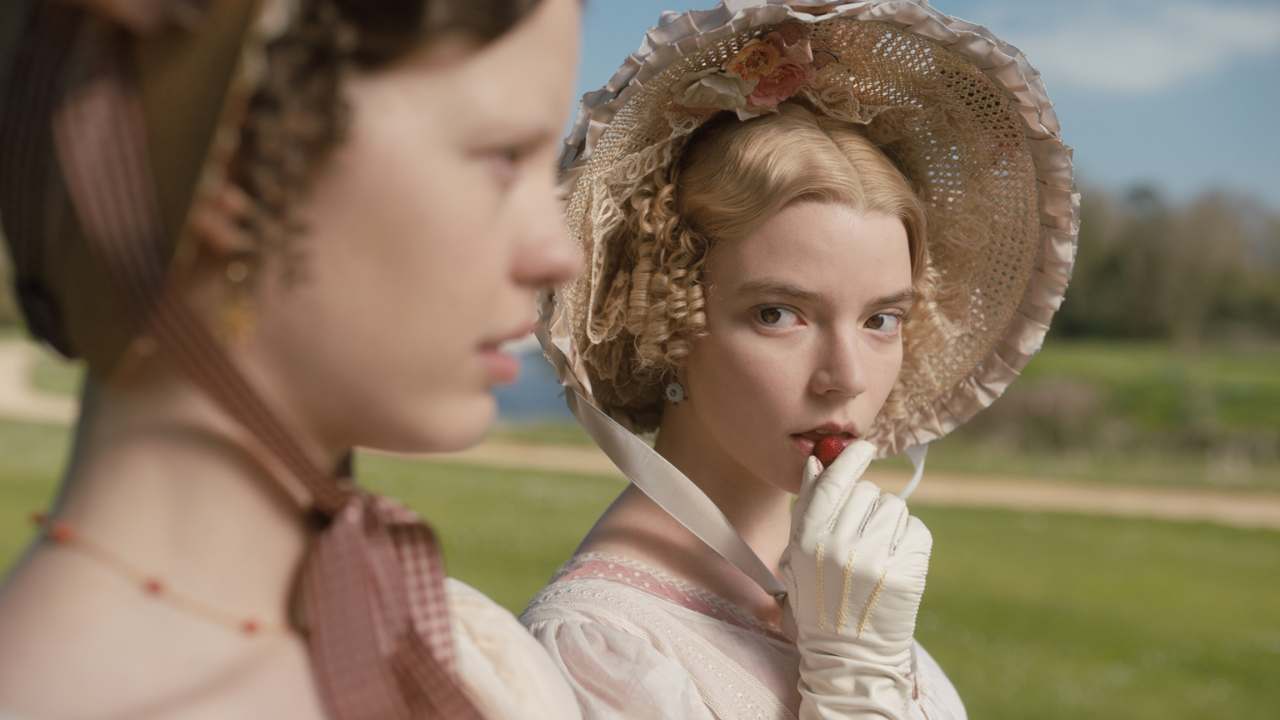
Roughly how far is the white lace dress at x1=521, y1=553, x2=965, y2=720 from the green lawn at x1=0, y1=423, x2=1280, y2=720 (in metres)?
4.89

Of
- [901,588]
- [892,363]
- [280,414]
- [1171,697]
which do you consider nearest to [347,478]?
[280,414]

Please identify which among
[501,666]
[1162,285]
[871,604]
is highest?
[501,666]

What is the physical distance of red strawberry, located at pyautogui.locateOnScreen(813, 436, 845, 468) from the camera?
1.76 metres

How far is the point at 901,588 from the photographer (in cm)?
165

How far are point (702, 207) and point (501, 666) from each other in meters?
0.86

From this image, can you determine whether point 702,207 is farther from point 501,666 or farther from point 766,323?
point 501,666

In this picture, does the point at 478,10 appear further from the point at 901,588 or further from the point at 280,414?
the point at 901,588

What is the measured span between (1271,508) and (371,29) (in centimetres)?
1314

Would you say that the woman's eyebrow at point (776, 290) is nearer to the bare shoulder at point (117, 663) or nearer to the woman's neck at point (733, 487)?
the woman's neck at point (733, 487)

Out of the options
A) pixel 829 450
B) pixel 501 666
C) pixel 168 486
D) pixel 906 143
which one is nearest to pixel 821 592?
pixel 829 450

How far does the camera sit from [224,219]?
2.97 feet

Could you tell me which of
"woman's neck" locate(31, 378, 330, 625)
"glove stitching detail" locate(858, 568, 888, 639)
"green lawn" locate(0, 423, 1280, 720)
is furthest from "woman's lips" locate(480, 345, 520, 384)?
"green lawn" locate(0, 423, 1280, 720)

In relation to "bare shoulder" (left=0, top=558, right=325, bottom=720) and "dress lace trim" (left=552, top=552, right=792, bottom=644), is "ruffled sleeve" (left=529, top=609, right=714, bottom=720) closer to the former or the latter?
"dress lace trim" (left=552, top=552, right=792, bottom=644)

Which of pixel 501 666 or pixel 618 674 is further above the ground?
pixel 501 666
